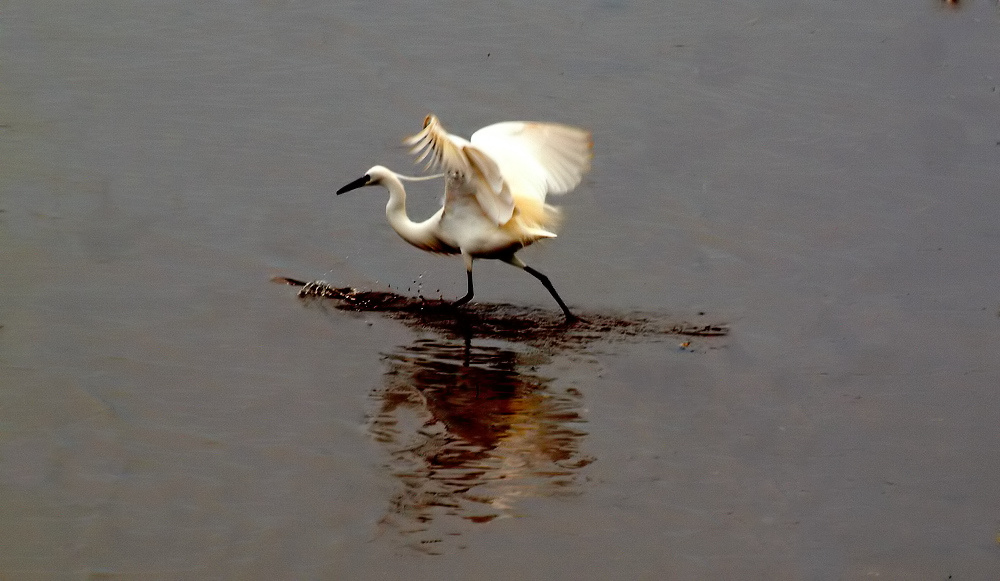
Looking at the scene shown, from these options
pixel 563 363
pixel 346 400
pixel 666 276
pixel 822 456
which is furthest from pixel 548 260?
pixel 822 456

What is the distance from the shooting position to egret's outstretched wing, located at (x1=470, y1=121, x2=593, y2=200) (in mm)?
8766

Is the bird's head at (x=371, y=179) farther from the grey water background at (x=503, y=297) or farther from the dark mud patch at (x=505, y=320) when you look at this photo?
the dark mud patch at (x=505, y=320)

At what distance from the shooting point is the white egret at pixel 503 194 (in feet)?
27.7

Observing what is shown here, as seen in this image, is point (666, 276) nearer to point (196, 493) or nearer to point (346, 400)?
point (346, 400)

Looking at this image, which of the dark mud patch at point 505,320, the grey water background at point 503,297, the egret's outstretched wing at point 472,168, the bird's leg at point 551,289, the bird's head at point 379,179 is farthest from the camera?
the bird's head at point 379,179

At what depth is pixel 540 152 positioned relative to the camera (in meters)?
8.92

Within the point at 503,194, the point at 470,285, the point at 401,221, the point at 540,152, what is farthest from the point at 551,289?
the point at 401,221

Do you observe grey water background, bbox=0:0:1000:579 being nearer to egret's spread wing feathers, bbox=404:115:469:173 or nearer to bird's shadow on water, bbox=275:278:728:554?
bird's shadow on water, bbox=275:278:728:554

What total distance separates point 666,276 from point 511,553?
3611 millimetres

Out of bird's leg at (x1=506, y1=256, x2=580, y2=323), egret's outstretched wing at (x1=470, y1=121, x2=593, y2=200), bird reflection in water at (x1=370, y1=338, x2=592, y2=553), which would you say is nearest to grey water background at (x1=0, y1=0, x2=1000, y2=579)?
bird reflection in water at (x1=370, y1=338, x2=592, y2=553)

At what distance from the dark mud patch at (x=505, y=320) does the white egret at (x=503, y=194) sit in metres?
0.14

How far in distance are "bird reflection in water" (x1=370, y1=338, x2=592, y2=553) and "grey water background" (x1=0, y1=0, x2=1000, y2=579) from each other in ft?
0.07

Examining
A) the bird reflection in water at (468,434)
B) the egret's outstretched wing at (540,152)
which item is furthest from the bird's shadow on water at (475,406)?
the egret's outstretched wing at (540,152)

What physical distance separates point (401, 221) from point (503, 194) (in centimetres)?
95
